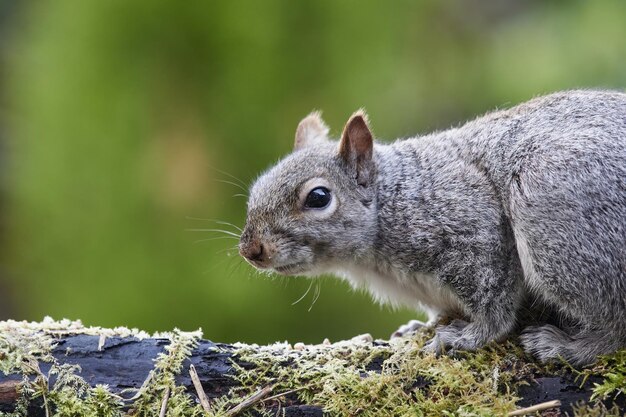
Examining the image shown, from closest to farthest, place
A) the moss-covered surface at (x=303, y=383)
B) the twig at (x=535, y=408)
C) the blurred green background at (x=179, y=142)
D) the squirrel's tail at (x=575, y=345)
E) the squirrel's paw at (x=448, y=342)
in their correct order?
the twig at (x=535, y=408) → the moss-covered surface at (x=303, y=383) → the squirrel's tail at (x=575, y=345) → the squirrel's paw at (x=448, y=342) → the blurred green background at (x=179, y=142)

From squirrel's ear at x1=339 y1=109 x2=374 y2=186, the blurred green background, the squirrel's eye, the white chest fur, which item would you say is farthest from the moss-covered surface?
the blurred green background

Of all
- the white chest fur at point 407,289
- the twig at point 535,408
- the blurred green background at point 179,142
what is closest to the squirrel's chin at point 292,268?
the white chest fur at point 407,289

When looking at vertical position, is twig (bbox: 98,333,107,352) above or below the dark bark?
above

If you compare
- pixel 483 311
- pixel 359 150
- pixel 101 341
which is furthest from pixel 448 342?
pixel 101 341

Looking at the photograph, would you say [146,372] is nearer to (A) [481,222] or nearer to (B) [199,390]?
(B) [199,390]

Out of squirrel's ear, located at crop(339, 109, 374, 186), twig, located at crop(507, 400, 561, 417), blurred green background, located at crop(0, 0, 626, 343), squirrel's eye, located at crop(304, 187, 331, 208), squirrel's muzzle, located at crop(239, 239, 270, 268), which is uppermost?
blurred green background, located at crop(0, 0, 626, 343)

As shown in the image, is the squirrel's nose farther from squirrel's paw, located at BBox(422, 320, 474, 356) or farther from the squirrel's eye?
squirrel's paw, located at BBox(422, 320, 474, 356)

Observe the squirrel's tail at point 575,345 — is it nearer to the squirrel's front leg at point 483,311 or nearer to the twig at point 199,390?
the squirrel's front leg at point 483,311

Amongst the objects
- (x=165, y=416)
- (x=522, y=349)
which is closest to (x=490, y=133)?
(x=522, y=349)
